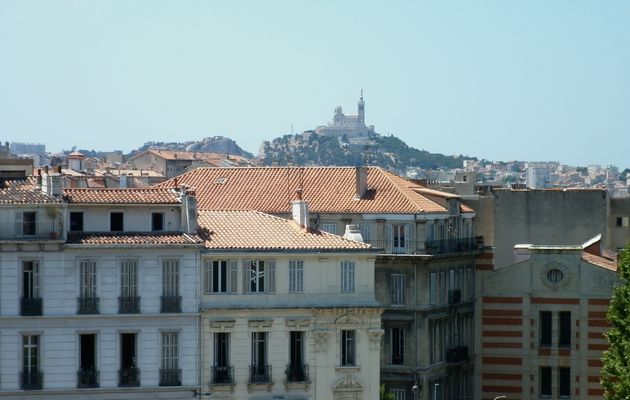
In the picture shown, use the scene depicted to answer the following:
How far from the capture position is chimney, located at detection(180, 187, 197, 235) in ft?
222

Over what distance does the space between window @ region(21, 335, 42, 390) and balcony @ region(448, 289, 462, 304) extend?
27.4 metres

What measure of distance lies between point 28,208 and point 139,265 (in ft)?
13.4

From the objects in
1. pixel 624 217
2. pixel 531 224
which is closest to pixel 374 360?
pixel 531 224

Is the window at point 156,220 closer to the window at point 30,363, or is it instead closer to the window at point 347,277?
the window at point 30,363

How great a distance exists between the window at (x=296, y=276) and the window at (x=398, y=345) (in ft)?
59.3

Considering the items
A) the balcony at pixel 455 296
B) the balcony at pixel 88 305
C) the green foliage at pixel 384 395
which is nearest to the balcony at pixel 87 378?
the balcony at pixel 88 305

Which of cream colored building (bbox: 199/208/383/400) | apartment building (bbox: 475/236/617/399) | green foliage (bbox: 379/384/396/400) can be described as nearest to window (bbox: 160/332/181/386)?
cream colored building (bbox: 199/208/383/400)

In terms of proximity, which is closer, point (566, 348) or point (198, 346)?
point (198, 346)

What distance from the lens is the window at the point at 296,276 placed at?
68750 millimetres

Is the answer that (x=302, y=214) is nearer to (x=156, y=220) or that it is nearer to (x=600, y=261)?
(x=156, y=220)

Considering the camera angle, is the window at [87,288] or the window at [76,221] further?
the window at [76,221]

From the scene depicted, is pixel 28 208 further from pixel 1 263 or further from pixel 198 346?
pixel 198 346

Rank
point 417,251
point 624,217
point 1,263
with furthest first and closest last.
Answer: point 624,217 < point 417,251 < point 1,263

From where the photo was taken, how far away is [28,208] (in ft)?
216
